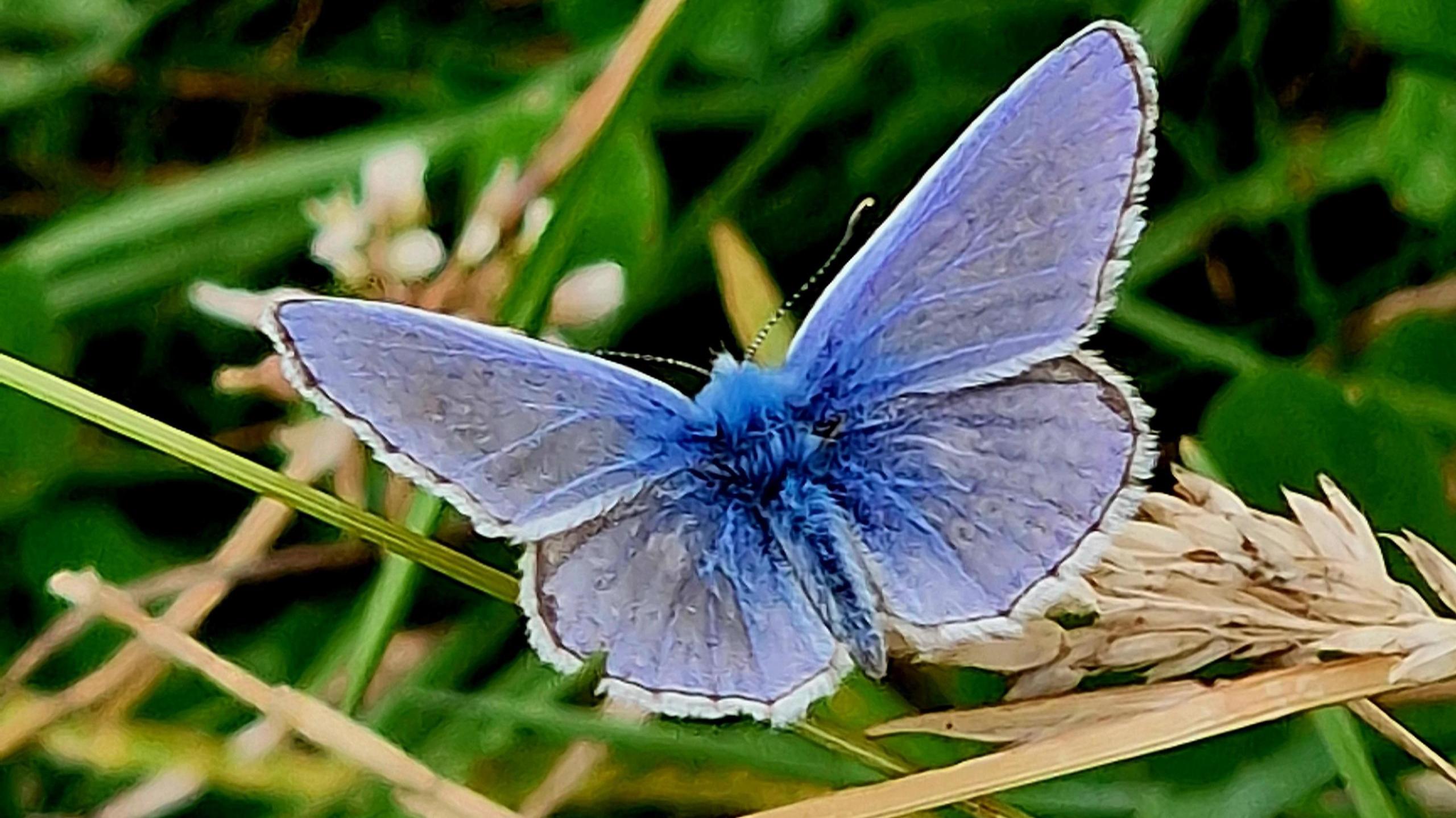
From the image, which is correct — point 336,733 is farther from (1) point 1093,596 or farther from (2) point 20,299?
(2) point 20,299

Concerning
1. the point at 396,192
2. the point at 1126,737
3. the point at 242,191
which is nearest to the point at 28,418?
the point at 242,191

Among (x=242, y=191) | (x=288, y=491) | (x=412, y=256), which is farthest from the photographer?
(x=242, y=191)

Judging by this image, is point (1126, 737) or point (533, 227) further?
point (533, 227)

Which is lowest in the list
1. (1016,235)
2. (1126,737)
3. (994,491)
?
(1126,737)

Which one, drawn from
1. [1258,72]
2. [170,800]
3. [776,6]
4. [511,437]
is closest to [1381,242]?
[1258,72]

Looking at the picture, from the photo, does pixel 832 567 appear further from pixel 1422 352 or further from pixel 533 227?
pixel 1422 352

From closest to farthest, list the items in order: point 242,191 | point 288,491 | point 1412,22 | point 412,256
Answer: point 288,491 → point 412,256 → point 1412,22 → point 242,191
